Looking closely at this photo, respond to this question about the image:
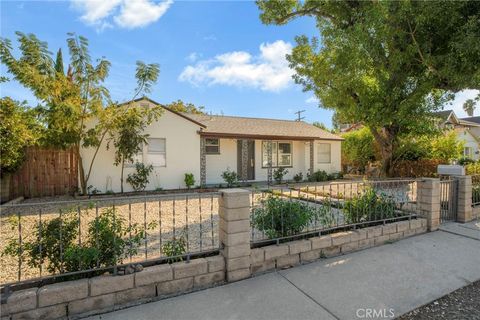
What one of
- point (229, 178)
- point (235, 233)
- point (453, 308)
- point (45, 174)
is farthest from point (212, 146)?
point (453, 308)

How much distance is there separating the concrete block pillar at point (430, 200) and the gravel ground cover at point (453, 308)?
239 centimetres

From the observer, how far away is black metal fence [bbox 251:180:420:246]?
13.2 ft

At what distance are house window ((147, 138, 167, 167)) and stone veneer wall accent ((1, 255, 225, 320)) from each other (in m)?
8.99

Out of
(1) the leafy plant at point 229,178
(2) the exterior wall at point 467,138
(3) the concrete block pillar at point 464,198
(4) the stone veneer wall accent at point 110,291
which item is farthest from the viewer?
(2) the exterior wall at point 467,138

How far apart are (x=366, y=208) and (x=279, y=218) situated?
1994mm

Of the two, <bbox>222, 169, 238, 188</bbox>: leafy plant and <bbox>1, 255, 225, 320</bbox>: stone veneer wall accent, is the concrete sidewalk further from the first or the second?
<bbox>222, 169, 238, 188</bbox>: leafy plant

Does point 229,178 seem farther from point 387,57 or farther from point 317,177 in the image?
point 387,57

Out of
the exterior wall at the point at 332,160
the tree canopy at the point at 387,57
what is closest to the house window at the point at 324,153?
the exterior wall at the point at 332,160

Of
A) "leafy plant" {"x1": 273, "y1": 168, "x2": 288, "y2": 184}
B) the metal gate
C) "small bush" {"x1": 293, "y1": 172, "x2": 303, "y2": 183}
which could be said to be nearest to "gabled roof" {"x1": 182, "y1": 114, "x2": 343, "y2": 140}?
"leafy plant" {"x1": 273, "y1": 168, "x2": 288, "y2": 184}

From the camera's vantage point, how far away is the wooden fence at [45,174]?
31.8ft

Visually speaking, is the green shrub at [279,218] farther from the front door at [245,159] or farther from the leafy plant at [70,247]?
the front door at [245,159]

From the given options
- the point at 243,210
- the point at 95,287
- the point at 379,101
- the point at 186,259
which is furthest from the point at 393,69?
the point at 95,287

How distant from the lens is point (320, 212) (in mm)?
4504

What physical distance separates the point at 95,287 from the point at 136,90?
365 inches
